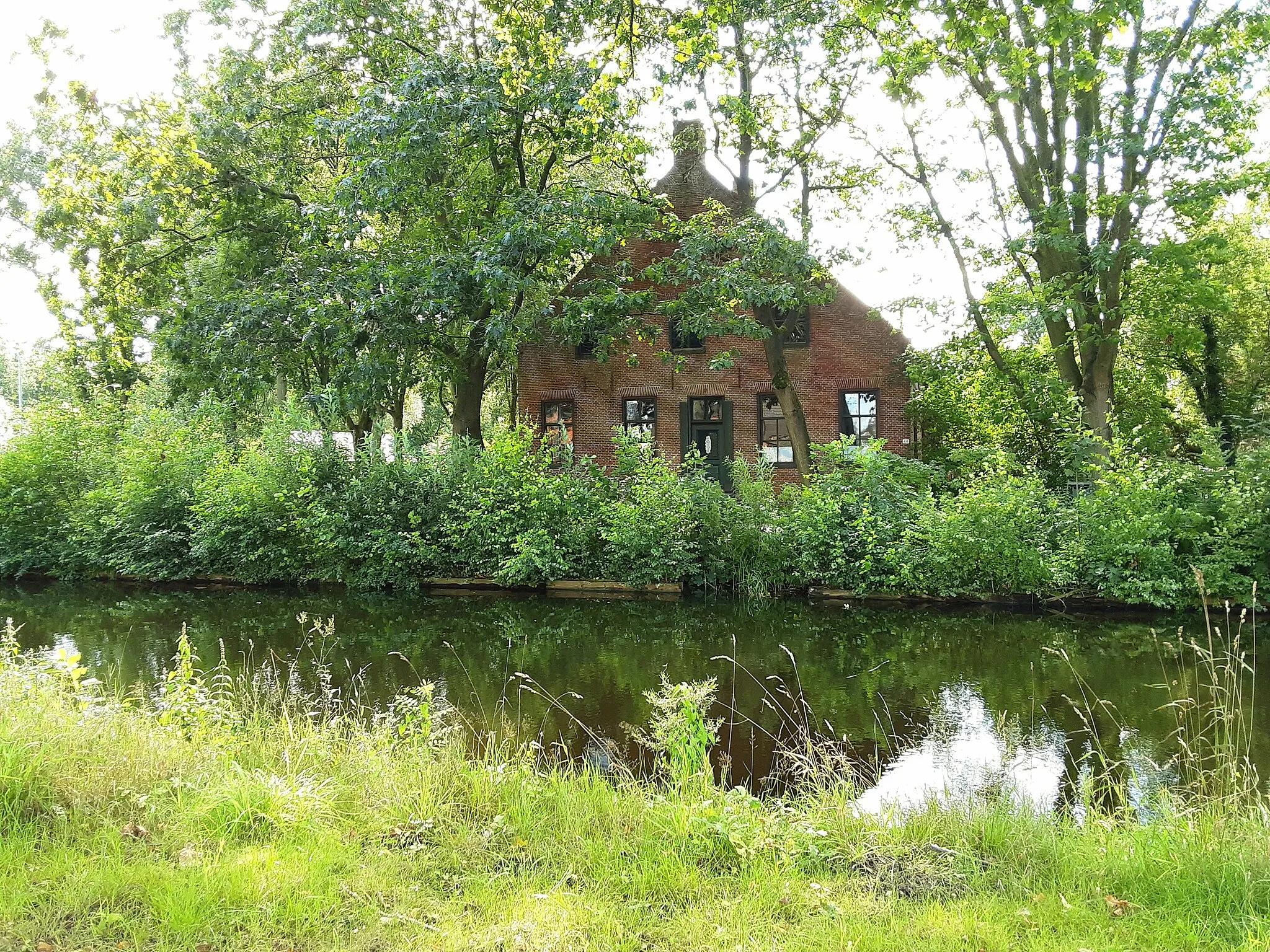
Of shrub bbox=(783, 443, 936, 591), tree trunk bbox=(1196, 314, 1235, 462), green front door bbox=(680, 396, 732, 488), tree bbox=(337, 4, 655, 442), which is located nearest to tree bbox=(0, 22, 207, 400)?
tree bbox=(337, 4, 655, 442)

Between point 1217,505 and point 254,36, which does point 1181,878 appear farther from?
point 254,36

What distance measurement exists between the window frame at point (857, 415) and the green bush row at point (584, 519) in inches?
199

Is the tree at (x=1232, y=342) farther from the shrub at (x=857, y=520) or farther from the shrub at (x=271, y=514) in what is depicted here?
the shrub at (x=271, y=514)

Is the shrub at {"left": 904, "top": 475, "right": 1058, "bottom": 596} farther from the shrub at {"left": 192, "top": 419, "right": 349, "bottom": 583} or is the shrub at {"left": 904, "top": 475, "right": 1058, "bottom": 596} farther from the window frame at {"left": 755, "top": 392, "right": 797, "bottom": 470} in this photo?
the shrub at {"left": 192, "top": 419, "right": 349, "bottom": 583}

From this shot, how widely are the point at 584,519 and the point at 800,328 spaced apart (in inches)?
384

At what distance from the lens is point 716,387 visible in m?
22.1

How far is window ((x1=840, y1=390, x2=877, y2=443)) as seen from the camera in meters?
20.8

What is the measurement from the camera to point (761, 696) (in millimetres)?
7734

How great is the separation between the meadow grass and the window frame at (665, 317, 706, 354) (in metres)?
18.6

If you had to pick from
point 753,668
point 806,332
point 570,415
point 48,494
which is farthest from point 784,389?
point 48,494

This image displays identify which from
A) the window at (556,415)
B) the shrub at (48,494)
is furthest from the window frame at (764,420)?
the shrub at (48,494)

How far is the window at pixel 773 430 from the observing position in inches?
851

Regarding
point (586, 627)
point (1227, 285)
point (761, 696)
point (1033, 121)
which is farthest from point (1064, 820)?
point (1227, 285)

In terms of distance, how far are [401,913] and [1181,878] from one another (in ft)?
9.66
